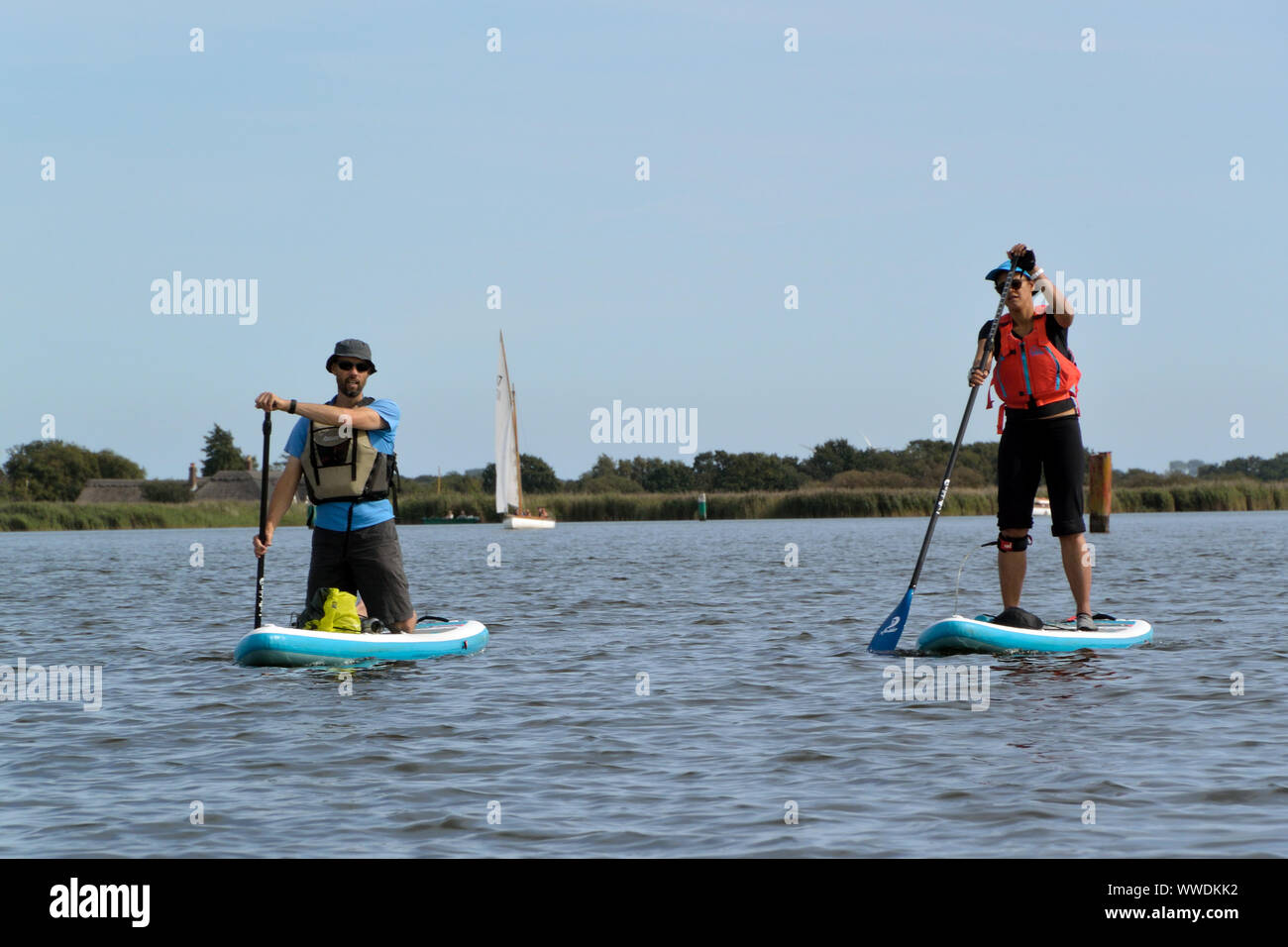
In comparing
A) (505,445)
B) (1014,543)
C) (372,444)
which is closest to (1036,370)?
(1014,543)

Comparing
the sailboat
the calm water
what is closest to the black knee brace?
the calm water

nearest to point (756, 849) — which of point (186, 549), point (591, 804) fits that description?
point (591, 804)

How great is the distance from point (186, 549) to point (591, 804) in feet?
102

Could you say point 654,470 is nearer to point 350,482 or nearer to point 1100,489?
point 1100,489

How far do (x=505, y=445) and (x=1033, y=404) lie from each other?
1535 inches

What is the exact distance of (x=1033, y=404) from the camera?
8469 mm

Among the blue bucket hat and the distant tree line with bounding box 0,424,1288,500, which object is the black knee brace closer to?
A: the blue bucket hat

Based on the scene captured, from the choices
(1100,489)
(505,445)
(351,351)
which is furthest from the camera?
(505,445)

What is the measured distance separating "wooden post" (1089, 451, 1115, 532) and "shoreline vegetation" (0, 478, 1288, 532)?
16.3 m

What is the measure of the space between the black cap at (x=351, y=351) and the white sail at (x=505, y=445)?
37.1 meters

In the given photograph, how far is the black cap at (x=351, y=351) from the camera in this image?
27.3ft

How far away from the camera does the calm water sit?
4.56 m

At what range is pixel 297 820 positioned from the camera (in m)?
4.85
